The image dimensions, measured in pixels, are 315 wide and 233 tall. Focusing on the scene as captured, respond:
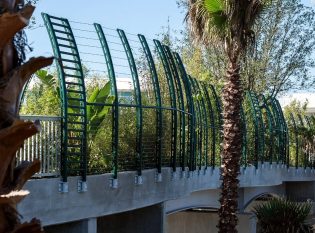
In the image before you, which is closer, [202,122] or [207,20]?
[207,20]

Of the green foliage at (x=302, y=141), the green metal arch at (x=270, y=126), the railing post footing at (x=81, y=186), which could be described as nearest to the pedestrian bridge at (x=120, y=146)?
the railing post footing at (x=81, y=186)

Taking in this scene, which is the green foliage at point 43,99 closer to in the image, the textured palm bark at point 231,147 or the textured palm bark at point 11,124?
the textured palm bark at point 231,147

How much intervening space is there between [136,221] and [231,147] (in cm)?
334

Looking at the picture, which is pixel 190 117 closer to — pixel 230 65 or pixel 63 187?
pixel 230 65

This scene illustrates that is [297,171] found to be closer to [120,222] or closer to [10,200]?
[120,222]

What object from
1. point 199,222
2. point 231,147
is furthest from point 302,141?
point 231,147

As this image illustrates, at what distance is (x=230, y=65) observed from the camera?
17609mm

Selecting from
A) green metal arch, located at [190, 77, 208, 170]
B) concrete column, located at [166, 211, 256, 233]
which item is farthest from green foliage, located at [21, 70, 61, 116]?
concrete column, located at [166, 211, 256, 233]

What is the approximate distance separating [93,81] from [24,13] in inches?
682

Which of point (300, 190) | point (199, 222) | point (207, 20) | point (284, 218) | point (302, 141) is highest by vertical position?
point (207, 20)

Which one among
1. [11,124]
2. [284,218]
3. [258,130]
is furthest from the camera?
[258,130]

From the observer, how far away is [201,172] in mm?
20000

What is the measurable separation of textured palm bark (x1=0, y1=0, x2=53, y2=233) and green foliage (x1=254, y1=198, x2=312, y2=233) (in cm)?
2080

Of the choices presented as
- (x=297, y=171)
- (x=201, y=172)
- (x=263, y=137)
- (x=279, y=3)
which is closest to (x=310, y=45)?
(x=279, y=3)
